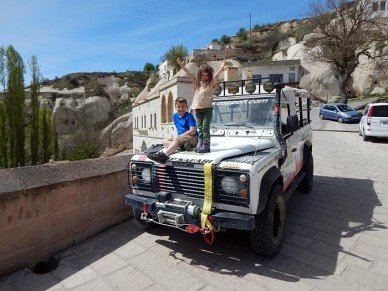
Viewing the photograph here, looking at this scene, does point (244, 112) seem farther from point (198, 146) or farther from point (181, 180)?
point (181, 180)

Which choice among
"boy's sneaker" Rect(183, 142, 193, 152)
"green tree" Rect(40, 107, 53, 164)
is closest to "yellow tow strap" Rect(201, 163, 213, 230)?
"boy's sneaker" Rect(183, 142, 193, 152)

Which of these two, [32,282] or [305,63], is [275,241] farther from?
[305,63]

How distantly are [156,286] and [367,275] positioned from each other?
2.44 meters

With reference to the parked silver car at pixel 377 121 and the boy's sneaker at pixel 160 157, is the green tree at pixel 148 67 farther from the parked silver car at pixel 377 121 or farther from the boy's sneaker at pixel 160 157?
the boy's sneaker at pixel 160 157

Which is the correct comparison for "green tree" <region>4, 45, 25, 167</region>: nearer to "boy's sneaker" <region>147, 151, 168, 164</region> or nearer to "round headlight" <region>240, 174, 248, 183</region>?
"boy's sneaker" <region>147, 151, 168, 164</region>

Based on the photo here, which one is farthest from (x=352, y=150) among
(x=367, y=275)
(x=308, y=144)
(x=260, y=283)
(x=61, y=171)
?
(x=61, y=171)

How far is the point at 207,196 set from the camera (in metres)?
3.57

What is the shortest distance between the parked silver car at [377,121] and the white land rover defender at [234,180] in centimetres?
1070

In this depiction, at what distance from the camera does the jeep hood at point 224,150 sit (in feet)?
12.2

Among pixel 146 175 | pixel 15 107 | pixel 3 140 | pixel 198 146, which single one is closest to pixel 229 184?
pixel 198 146

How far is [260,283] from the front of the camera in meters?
3.34

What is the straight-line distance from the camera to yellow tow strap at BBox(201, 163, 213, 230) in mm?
3500

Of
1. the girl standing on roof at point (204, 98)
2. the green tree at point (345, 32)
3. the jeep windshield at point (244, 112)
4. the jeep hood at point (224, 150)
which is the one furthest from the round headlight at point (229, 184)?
the green tree at point (345, 32)

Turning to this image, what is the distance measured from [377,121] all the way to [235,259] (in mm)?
12677
